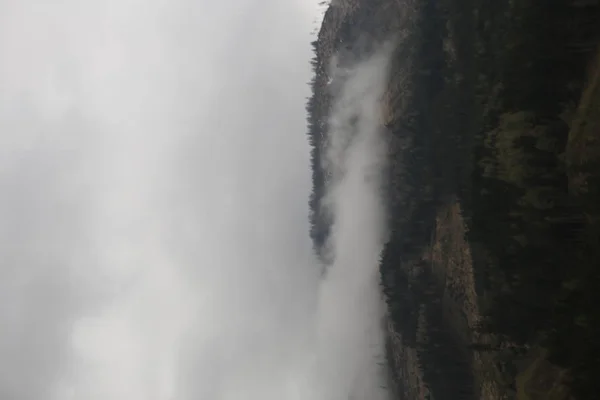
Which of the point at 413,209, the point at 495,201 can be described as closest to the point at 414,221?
the point at 413,209

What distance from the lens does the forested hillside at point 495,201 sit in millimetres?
74625

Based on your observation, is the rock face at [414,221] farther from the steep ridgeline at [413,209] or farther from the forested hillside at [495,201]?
the forested hillside at [495,201]

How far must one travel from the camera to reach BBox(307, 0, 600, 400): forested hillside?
74625 mm

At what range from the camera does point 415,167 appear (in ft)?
425

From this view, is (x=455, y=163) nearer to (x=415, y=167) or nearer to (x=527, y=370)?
(x=415, y=167)

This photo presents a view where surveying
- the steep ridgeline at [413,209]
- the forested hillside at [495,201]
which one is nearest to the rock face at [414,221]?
the steep ridgeline at [413,209]

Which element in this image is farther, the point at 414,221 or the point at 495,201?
the point at 414,221

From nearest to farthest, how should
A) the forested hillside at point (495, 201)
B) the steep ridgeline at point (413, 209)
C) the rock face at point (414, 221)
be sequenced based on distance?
1. the forested hillside at point (495, 201)
2. the rock face at point (414, 221)
3. the steep ridgeline at point (413, 209)

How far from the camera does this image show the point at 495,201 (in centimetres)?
9219

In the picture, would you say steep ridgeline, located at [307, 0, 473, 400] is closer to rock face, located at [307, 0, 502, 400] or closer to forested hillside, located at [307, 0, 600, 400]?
rock face, located at [307, 0, 502, 400]

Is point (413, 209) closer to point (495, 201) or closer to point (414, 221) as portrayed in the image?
point (414, 221)

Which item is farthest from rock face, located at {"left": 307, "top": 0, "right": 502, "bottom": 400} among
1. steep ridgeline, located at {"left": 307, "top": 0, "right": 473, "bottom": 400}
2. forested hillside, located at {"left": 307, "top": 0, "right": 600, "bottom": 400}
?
forested hillside, located at {"left": 307, "top": 0, "right": 600, "bottom": 400}

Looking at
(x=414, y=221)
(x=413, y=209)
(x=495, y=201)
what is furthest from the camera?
(x=413, y=209)

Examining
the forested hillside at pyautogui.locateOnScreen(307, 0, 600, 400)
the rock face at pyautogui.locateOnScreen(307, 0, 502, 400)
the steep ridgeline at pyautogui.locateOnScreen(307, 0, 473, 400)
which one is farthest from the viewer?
the steep ridgeline at pyautogui.locateOnScreen(307, 0, 473, 400)
